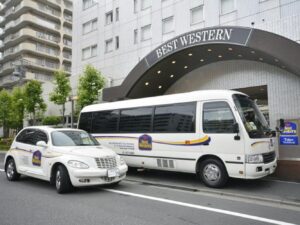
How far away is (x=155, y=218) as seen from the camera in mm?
5551

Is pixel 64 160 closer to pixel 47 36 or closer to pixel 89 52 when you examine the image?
pixel 89 52

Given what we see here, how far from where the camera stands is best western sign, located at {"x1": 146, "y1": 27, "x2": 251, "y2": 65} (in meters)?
12.9

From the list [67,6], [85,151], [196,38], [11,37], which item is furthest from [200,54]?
[67,6]

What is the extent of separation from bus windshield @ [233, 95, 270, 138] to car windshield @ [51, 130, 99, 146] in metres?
4.49

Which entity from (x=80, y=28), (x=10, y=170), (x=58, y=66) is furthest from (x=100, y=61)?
(x=58, y=66)

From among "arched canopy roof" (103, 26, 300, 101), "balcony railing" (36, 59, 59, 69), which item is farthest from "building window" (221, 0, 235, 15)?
"balcony railing" (36, 59, 59, 69)

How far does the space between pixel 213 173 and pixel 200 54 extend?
9.15m

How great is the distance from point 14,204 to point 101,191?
85.7 inches

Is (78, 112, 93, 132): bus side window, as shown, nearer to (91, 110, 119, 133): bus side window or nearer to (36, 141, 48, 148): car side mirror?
(91, 110, 119, 133): bus side window

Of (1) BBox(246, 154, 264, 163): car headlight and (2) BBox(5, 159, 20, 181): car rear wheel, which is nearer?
(1) BBox(246, 154, 264, 163): car headlight

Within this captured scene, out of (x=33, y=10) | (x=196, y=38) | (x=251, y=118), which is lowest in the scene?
(x=251, y=118)

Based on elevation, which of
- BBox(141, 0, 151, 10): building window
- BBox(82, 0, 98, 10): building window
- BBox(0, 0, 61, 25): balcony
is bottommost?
BBox(141, 0, 151, 10): building window

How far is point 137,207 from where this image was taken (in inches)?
249

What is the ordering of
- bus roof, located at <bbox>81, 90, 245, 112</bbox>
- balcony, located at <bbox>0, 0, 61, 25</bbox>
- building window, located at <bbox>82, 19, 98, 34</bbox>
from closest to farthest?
bus roof, located at <bbox>81, 90, 245, 112</bbox>
building window, located at <bbox>82, 19, 98, 34</bbox>
balcony, located at <bbox>0, 0, 61, 25</bbox>
